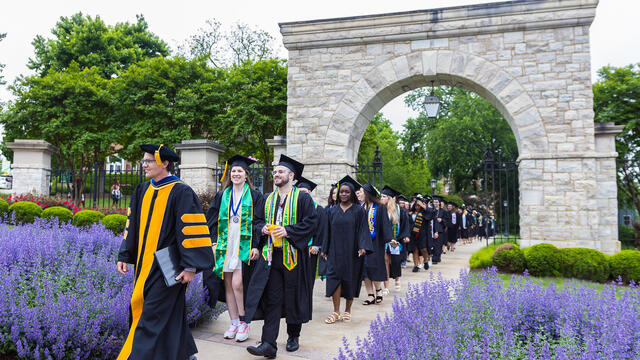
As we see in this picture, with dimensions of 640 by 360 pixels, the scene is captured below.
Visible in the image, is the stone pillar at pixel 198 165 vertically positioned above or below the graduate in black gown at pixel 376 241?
above

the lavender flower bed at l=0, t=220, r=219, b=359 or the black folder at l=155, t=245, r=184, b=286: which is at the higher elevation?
the black folder at l=155, t=245, r=184, b=286

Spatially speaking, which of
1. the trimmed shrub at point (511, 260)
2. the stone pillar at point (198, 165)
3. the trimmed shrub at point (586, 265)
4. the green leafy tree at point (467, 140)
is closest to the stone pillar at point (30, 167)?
the stone pillar at point (198, 165)

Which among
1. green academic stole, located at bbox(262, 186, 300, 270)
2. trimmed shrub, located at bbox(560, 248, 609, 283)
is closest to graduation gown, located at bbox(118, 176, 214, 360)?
green academic stole, located at bbox(262, 186, 300, 270)

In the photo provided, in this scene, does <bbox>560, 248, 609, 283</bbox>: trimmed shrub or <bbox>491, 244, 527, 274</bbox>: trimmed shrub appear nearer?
<bbox>560, 248, 609, 283</bbox>: trimmed shrub

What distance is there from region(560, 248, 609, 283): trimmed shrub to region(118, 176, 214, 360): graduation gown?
7.78 metres

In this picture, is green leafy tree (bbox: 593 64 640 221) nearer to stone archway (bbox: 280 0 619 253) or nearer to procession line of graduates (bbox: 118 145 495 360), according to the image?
→ stone archway (bbox: 280 0 619 253)

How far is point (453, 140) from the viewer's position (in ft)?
93.5

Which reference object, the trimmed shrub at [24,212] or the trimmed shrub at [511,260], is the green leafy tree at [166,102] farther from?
the trimmed shrub at [511,260]

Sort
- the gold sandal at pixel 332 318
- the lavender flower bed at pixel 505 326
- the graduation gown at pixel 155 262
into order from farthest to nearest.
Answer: the gold sandal at pixel 332 318 < the graduation gown at pixel 155 262 < the lavender flower bed at pixel 505 326

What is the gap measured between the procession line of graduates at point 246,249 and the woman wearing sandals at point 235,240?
0.01 m

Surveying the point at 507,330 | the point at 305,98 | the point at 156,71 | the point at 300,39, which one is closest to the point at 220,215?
the point at 507,330

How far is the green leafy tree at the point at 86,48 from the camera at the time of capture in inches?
973

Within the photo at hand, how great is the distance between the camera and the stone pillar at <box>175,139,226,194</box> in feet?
39.3

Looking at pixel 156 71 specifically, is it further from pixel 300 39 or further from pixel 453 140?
pixel 453 140
